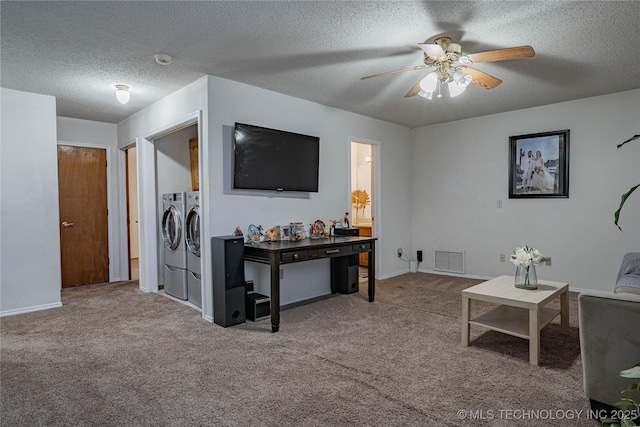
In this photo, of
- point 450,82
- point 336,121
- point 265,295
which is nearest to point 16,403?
point 265,295

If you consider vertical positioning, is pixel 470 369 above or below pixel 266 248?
below

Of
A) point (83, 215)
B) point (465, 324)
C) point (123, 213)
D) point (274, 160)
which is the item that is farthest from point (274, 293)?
point (83, 215)

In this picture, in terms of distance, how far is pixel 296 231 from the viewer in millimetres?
4281

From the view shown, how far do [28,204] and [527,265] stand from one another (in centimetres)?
498

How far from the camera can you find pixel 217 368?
2.61 m

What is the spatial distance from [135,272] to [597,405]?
6.39 metres

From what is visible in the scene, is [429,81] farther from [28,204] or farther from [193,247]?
[28,204]

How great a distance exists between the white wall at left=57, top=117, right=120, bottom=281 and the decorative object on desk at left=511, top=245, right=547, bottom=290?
5.35 meters

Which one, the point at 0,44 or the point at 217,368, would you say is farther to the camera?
the point at 0,44

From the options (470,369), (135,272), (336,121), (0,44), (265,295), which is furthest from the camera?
(135,272)

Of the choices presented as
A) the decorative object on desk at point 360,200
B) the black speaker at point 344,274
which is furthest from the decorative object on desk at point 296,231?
the decorative object on desk at point 360,200

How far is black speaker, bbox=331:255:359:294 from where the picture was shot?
4637 mm

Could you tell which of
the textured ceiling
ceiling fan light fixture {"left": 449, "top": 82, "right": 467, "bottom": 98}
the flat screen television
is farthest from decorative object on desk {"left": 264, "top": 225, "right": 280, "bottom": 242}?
ceiling fan light fixture {"left": 449, "top": 82, "right": 467, "bottom": 98}

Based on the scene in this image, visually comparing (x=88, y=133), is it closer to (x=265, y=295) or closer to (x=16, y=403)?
(x=265, y=295)
